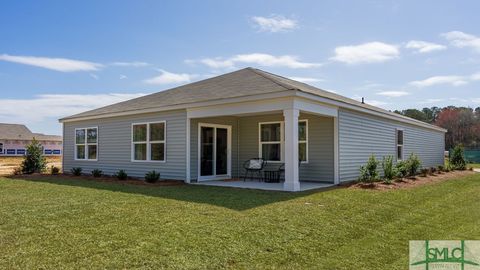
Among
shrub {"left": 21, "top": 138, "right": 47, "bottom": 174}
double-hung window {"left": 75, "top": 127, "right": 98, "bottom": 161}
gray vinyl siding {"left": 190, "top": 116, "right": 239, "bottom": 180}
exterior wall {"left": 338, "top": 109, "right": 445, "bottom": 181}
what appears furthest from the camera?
shrub {"left": 21, "top": 138, "right": 47, "bottom": 174}

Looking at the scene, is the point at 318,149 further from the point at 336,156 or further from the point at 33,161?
the point at 33,161

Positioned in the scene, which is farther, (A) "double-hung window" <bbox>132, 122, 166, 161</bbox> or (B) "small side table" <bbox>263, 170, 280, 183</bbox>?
(A) "double-hung window" <bbox>132, 122, 166, 161</bbox>

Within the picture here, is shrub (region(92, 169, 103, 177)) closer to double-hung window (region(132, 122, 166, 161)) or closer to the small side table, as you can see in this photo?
double-hung window (region(132, 122, 166, 161))

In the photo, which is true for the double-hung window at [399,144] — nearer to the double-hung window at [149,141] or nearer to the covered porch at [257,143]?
the covered porch at [257,143]

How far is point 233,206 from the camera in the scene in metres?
6.87

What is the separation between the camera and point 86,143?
15.8 m

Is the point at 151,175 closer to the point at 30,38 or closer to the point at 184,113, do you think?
the point at 184,113

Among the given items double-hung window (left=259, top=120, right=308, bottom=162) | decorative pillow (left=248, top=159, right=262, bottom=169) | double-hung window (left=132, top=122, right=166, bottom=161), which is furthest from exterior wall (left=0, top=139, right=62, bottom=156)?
decorative pillow (left=248, top=159, right=262, bottom=169)

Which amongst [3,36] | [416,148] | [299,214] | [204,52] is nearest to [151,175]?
[204,52]

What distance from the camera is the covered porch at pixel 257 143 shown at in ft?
35.0

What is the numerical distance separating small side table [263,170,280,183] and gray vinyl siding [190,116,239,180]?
4.66 feet

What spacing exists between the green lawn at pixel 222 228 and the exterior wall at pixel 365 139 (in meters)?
3.09

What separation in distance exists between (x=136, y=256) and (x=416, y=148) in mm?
17181

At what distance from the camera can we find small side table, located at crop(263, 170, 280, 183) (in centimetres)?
1220
